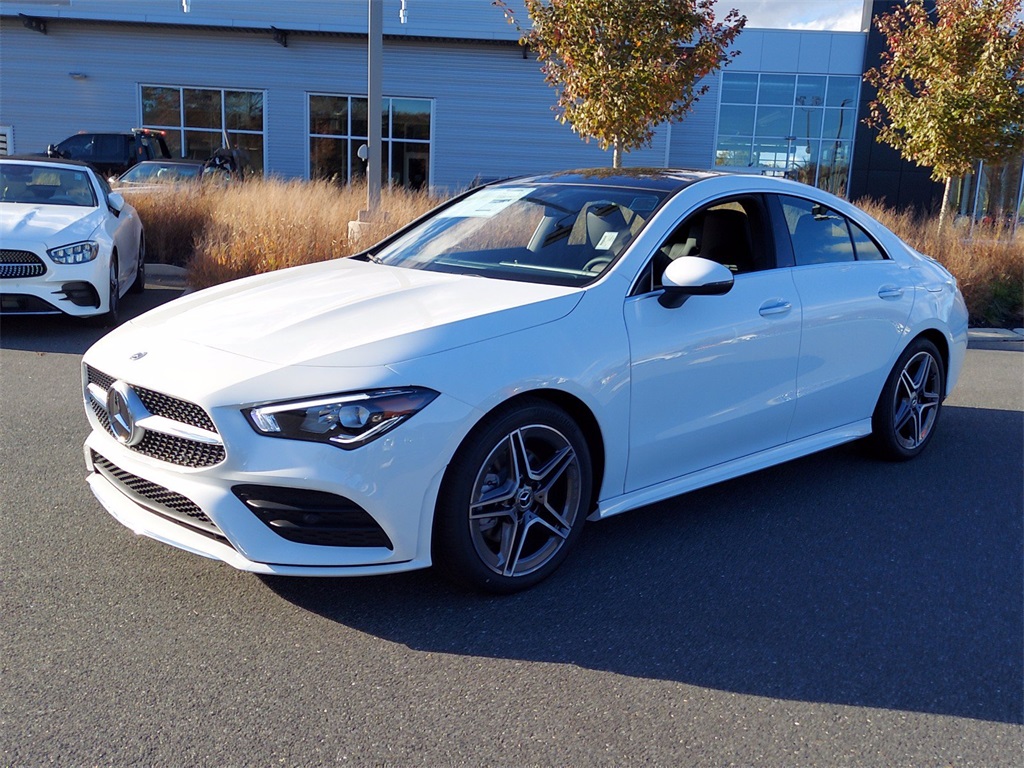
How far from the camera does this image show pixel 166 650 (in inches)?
125

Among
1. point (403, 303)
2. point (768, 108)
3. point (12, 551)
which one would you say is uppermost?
point (768, 108)

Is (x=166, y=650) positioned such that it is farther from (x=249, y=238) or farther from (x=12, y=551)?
(x=249, y=238)

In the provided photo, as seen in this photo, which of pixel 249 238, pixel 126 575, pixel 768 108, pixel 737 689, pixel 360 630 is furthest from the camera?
pixel 768 108

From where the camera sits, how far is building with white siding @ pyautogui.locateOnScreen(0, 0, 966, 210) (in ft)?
89.0

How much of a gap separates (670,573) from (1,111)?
29.2 meters

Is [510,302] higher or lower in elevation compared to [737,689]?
higher

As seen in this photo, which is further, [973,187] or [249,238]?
[973,187]

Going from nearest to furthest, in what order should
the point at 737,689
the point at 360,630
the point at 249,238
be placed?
the point at 737,689 → the point at 360,630 → the point at 249,238

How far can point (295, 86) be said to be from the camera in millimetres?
27766

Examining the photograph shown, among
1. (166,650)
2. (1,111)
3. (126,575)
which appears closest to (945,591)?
(166,650)

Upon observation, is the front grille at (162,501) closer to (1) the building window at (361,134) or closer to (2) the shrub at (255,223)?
(2) the shrub at (255,223)

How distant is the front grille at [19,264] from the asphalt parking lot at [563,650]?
13.0ft

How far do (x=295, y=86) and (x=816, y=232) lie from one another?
83.0ft

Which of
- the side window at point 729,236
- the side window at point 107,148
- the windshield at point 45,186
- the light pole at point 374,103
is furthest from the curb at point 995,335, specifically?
the side window at point 107,148
